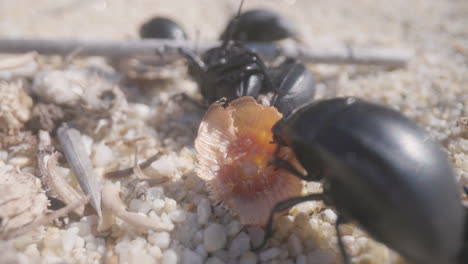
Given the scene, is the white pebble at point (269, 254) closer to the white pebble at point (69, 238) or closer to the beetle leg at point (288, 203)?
the beetle leg at point (288, 203)

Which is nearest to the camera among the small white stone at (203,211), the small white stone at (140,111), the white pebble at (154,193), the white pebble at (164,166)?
the small white stone at (203,211)

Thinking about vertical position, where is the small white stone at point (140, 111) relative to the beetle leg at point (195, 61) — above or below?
below

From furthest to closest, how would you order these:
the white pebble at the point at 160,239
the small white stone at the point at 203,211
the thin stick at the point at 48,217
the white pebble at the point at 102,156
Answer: the white pebble at the point at 102,156 < the small white stone at the point at 203,211 < the white pebble at the point at 160,239 < the thin stick at the point at 48,217

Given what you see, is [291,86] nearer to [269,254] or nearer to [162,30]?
[269,254]

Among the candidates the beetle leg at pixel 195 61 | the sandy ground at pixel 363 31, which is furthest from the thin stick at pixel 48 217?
the sandy ground at pixel 363 31

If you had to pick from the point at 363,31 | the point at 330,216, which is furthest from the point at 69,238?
the point at 363,31

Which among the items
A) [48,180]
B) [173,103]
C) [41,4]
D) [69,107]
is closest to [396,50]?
[173,103]

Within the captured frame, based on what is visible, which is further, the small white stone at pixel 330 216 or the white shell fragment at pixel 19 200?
the small white stone at pixel 330 216
